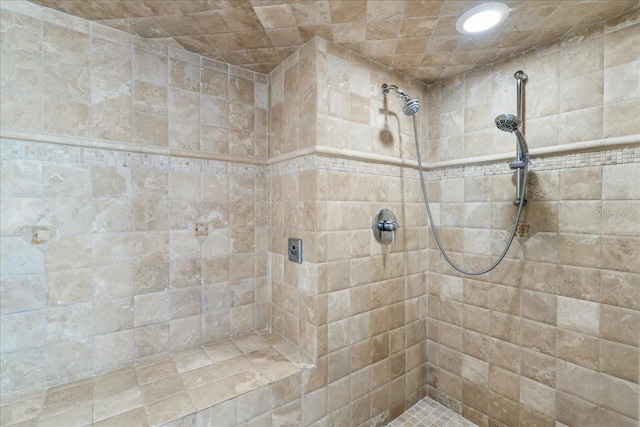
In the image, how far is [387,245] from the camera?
1525 millimetres

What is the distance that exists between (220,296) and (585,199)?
1.79 metres

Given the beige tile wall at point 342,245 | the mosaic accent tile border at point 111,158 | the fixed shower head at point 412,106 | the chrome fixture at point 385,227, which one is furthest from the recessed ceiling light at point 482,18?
the mosaic accent tile border at point 111,158

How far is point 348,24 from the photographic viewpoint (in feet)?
3.83

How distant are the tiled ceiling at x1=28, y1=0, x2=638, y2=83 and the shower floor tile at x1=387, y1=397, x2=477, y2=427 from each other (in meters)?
1.96

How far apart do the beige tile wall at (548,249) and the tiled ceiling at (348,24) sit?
0.18 m

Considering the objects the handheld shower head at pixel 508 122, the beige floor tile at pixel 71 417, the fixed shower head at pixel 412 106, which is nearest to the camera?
the beige floor tile at pixel 71 417

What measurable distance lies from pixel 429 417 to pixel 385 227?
1.13 metres

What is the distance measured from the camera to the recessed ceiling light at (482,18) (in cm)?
103

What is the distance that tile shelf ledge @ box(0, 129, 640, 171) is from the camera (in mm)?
1077

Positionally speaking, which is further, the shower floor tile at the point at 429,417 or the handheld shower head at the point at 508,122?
the shower floor tile at the point at 429,417

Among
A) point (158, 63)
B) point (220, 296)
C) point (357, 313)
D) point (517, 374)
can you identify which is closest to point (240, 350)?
point (220, 296)

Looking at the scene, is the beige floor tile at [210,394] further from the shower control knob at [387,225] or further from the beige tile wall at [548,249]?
the beige tile wall at [548,249]

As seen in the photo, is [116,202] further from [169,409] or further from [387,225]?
[387,225]

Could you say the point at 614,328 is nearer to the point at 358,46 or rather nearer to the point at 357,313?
the point at 357,313
